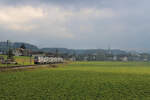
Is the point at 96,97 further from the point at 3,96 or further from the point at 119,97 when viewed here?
the point at 3,96

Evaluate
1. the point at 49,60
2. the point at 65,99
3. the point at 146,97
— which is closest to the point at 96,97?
the point at 65,99

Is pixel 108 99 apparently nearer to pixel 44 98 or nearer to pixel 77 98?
pixel 77 98

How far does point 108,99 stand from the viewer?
1349cm

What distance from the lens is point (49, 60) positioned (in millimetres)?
79375

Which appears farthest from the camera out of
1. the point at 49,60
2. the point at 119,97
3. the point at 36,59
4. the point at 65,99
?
the point at 49,60

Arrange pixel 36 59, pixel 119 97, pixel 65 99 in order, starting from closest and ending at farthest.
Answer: pixel 65 99
pixel 119 97
pixel 36 59

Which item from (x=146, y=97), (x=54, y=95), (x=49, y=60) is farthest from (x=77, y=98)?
(x=49, y=60)

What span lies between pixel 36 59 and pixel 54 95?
170 ft

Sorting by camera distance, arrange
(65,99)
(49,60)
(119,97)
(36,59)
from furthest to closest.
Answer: (49,60)
(36,59)
(119,97)
(65,99)

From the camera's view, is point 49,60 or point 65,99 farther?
point 49,60

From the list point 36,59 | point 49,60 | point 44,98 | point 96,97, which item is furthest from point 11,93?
point 49,60

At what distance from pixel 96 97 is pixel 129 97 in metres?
2.22

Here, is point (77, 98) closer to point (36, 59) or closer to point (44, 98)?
point (44, 98)

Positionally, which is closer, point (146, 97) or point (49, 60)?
point (146, 97)
